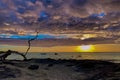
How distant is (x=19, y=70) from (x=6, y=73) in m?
2.32

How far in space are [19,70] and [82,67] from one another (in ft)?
33.3

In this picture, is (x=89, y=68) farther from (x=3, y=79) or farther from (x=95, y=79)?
(x=3, y=79)

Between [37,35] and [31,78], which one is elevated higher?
[37,35]

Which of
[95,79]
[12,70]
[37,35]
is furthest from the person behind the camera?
[37,35]

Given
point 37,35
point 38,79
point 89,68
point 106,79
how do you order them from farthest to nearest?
point 37,35 → point 89,68 → point 38,79 → point 106,79

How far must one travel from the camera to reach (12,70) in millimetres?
30406

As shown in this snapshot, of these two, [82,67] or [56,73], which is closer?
[56,73]

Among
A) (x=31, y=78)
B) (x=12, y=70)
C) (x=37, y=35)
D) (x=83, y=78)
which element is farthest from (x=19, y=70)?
(x=37, y=35)

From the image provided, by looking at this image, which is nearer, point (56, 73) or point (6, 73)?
point (6, 73)

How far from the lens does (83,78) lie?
28422 millimetres

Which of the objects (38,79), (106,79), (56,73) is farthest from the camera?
(56,73)

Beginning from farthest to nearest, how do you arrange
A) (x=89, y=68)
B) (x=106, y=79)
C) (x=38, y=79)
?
(x=89, y=68) → (x=38, y=79) → (x=106, y=79)

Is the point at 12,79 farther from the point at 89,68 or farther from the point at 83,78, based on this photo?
the point at 89,68

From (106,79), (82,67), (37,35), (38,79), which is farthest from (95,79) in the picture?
(37,35)
